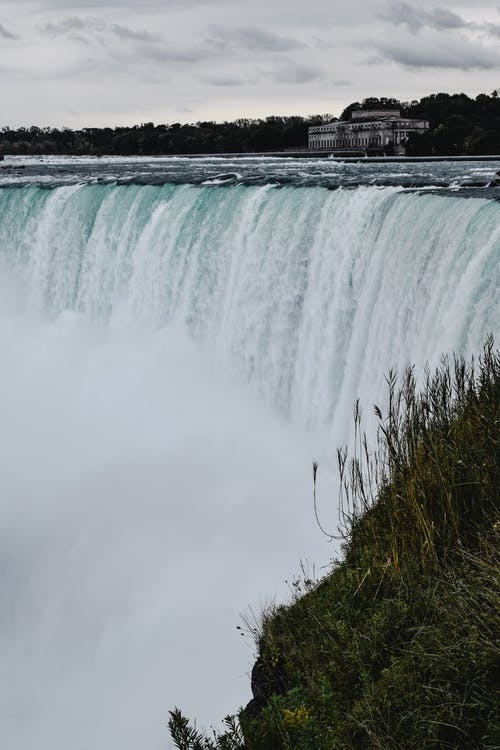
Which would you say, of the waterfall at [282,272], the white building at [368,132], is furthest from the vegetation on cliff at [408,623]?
the white building at [368,132]

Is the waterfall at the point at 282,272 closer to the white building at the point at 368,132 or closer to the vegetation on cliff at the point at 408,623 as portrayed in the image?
the vegetation on cliff at the point at 408,623

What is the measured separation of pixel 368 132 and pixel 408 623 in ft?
244

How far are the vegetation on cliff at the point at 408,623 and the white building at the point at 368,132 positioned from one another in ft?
194

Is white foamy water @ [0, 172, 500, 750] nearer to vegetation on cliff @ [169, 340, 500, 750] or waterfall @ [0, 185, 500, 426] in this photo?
waterfall @ [0, 185, 500, 426]

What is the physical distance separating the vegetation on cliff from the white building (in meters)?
59.2

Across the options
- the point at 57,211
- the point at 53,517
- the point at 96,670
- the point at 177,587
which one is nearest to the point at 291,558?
the point at 177,587

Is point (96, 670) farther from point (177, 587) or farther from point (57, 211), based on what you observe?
point (57, 211)

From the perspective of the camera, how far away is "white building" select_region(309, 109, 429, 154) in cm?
6712

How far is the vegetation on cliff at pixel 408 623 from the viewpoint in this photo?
4246 mm

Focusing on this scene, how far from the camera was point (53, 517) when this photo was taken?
1445cm

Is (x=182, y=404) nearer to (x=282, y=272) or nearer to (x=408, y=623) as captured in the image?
(x=282, y=272)

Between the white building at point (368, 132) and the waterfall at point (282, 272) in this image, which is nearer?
the waterfall at point (282, 272)

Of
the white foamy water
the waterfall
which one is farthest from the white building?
the white foamy water

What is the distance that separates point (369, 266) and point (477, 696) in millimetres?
10563
